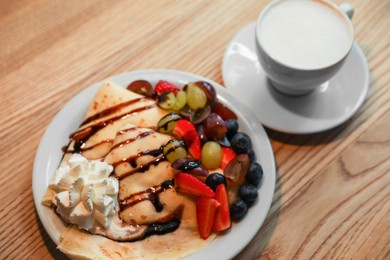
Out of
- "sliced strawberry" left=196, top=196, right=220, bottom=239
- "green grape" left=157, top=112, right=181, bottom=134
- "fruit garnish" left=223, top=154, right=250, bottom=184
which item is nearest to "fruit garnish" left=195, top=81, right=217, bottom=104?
"green grape" left=157, top=112, right=181, bottom=134

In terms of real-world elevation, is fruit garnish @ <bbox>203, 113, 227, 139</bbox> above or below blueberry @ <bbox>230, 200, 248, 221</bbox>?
above

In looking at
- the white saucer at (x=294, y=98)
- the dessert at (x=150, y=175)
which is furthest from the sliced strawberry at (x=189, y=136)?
the white saucer at (x=294, y=98)

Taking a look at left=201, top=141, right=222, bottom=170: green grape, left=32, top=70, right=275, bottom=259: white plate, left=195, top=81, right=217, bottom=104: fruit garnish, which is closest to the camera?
left=32, top=70, right=275, bottom=259: white plate

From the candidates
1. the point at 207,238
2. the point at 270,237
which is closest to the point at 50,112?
the point at 207,238

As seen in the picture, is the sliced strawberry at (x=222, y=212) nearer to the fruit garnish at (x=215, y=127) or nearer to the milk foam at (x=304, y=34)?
the fruit garnish at (x=215, y=127)

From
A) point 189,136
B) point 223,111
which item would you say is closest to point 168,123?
point 189,136

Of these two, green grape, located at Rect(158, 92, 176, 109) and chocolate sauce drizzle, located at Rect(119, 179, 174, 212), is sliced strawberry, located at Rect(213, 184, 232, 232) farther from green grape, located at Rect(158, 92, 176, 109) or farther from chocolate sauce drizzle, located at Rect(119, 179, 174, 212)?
green grape, located at Rect(158, 92, 176, 109)

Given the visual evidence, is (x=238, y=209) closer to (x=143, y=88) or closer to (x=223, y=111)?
(x=223, y=111)

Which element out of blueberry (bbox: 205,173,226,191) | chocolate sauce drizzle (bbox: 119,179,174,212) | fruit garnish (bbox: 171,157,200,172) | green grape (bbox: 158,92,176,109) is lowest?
blueberry (bbox: 205,173,226,191)
